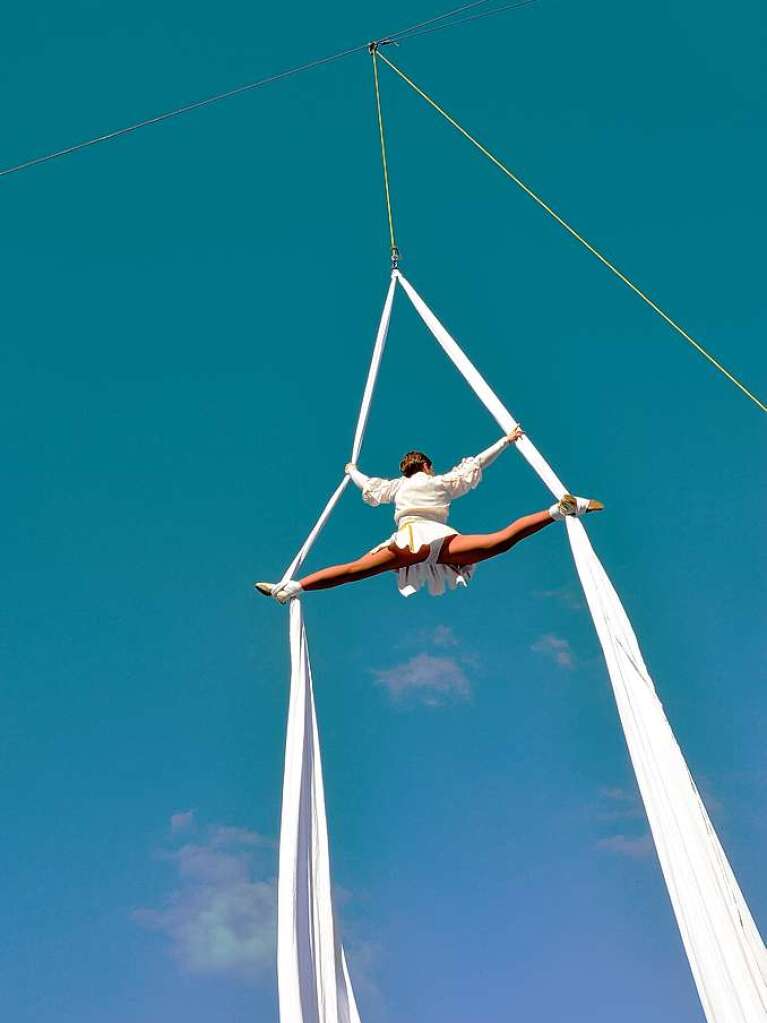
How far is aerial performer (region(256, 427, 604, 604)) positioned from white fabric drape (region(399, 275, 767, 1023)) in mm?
1341

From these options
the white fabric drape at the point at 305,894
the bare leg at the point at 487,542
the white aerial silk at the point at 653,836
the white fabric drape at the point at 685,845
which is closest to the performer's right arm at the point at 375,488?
the white aerial silk at the point at 653,836

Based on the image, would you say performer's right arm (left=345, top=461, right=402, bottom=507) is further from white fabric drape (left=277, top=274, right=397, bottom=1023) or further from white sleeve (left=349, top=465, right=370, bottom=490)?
white fabric drape (left=277, top=274, right=397, bottom=1023)

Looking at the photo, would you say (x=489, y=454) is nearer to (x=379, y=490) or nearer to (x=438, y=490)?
(x=438, y=490)

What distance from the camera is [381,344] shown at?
8781mm

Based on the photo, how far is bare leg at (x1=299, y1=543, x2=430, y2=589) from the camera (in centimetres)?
762

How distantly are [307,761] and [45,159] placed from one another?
6540mm

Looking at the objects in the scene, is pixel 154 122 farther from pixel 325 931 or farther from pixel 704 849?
pixel 704 849

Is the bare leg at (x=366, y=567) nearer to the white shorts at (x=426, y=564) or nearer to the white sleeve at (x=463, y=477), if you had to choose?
the white shorts at (x=426, y=564)

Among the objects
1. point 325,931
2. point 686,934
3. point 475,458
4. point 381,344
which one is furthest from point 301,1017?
point 381,344

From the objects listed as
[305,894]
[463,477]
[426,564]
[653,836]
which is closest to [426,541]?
[426,564]

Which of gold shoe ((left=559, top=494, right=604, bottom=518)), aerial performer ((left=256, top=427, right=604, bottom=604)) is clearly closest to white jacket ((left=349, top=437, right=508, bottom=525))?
aerial performer ((left=256, top=427, right=604, bottom=604))

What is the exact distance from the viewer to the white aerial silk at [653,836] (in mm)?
4789

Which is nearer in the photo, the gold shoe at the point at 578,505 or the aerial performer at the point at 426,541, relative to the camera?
the gold shoe at the point at 578,505

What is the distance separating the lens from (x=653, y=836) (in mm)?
5199
